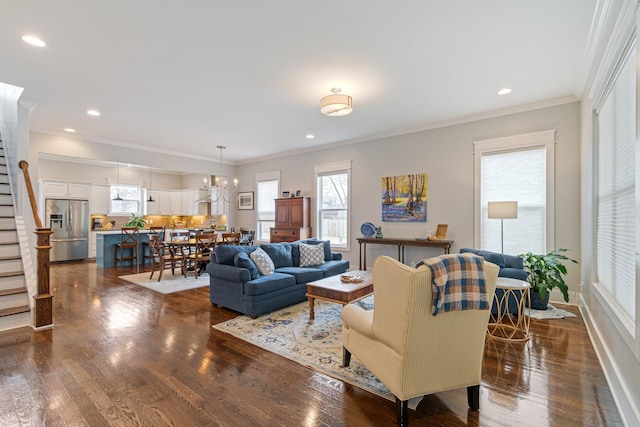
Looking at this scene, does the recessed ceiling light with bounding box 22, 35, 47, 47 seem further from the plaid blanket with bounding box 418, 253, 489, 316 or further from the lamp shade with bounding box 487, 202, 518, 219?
the lamp shade with bounding box 487, 202, 518, 219

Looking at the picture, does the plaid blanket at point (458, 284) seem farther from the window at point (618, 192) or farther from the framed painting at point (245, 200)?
the framed painting at point (245, 200)

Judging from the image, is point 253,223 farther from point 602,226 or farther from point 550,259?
point 602,226

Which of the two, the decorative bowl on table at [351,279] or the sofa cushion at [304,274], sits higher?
the decorative bowl on table at [351,279]

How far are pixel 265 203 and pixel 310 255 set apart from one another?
12.3ft

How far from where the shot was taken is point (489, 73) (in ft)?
11.4

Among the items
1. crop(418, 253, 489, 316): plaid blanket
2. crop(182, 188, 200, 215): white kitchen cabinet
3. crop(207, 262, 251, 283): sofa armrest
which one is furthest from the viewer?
crop(182, 188, 200, 215): white kitchen cabinet

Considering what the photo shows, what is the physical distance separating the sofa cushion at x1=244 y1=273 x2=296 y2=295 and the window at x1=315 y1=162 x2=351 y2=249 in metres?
2.65

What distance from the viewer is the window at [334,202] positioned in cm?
668

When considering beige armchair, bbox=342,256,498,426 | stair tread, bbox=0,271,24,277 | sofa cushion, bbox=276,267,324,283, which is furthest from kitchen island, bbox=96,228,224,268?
beige armchair, bbox=342,256,498,426

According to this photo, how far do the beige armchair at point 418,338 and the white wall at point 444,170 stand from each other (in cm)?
339

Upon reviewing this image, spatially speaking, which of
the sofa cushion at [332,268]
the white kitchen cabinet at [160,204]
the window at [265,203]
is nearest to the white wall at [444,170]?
the window at [265,203]

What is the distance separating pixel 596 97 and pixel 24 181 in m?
7.53

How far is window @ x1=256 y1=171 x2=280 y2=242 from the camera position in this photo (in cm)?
816

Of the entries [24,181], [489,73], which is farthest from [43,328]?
[489,73]
